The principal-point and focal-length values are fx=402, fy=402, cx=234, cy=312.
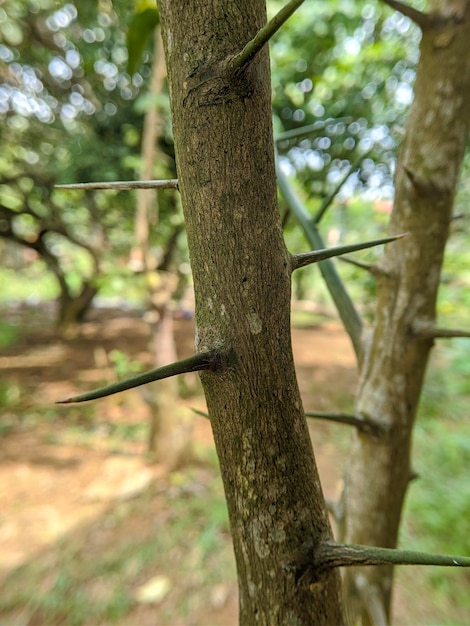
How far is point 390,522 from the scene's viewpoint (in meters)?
0.86

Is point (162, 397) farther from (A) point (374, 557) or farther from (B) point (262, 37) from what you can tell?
(B) point (262, 37)

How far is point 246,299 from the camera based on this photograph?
1.17 feet

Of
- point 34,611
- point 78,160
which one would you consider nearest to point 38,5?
point 78,160

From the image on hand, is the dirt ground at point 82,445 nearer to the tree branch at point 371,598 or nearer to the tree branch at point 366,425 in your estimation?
the tree branch at point 371,598

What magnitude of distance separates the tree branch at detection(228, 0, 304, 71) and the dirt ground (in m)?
2.08

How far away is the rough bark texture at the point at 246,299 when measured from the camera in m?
0.33

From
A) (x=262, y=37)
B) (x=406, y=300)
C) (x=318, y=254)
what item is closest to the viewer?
(x=262, y=37)

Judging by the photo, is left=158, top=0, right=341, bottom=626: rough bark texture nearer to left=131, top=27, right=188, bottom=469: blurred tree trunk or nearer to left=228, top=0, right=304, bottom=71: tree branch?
left=228, top=0, right=304, bottom=71: tree branch

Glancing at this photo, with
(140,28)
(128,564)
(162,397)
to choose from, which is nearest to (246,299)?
(140,28)

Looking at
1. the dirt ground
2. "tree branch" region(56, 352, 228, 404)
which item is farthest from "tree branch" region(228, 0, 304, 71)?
the dirt ground

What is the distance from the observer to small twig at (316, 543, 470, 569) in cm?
31

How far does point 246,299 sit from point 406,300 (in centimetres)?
53

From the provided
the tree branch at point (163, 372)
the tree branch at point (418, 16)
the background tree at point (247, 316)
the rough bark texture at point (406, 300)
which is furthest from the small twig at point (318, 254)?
the tree branch at point (418, 16)

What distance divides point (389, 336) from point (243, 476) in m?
0.52
